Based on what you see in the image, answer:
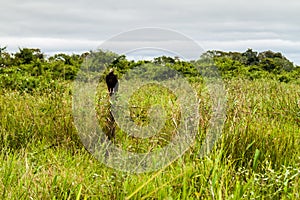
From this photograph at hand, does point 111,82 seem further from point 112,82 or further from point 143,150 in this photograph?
point 143,150

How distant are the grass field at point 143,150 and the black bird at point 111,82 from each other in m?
0.11

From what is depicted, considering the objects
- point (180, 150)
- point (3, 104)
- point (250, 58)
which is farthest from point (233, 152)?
point (250, 58)

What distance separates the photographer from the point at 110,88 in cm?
393

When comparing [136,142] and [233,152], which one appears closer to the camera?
[233,152]

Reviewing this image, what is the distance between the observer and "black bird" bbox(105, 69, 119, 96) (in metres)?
3.83

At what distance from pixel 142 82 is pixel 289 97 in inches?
68.6

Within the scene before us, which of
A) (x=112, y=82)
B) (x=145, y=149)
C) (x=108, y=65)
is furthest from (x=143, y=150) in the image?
(x=108, y=65)

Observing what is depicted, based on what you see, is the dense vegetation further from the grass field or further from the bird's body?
the bird's body

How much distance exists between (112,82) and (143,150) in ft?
2.10

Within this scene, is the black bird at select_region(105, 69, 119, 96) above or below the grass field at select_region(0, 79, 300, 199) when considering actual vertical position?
above

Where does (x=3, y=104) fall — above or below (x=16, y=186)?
above

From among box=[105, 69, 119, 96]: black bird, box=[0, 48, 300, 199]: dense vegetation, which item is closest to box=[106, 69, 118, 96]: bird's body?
box=[105, 69, 119, 96]: black bird

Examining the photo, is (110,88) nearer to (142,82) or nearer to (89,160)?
(89,160)

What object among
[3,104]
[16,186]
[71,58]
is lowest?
[16,186]
